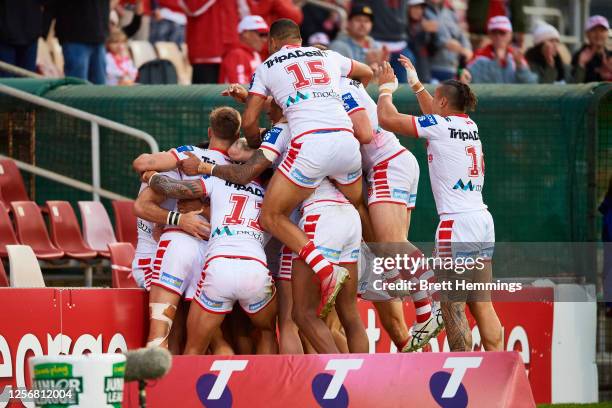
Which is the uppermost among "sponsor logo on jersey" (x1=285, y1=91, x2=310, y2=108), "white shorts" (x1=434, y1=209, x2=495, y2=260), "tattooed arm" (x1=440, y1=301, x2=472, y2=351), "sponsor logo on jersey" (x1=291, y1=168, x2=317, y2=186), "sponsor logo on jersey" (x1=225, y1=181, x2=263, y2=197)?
"sponsor logo on jersey" (x1=285, y1=91, x2=310, y2=108)

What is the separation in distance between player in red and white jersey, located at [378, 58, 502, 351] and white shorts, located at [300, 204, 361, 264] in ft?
2.50

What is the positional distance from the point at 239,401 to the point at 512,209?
19.1 feet

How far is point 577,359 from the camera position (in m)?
12.7

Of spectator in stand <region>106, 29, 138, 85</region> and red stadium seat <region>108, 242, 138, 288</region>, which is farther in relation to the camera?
spectator in stand <region>106, 29, 138, 85</region>

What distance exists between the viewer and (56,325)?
9.55m

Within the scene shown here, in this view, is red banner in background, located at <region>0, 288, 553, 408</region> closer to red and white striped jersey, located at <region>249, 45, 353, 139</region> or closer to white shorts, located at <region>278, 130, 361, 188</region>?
white shorts, located at <region>278, 130, 361, 188</region>

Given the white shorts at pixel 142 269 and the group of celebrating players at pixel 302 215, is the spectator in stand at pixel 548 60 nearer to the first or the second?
the group of celebrating players at pixel 302 215

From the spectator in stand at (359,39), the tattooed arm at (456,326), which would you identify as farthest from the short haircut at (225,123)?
the spectator in stand at (359,39)

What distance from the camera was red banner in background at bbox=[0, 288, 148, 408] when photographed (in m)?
9.38

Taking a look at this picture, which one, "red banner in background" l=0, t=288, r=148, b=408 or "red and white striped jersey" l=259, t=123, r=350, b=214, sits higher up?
"red and white striped jersey" l=259, t=123, r=350, b=214

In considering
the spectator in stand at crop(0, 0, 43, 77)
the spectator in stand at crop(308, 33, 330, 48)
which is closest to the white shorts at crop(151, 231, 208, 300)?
the spectator in stand at crop(0, 0, 43, 77)

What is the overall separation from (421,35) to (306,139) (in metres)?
8.31

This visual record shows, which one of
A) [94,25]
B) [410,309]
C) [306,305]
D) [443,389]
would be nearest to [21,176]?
[94,25]

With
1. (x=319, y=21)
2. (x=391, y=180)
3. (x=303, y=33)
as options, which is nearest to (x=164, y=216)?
(x=391, y=180)
